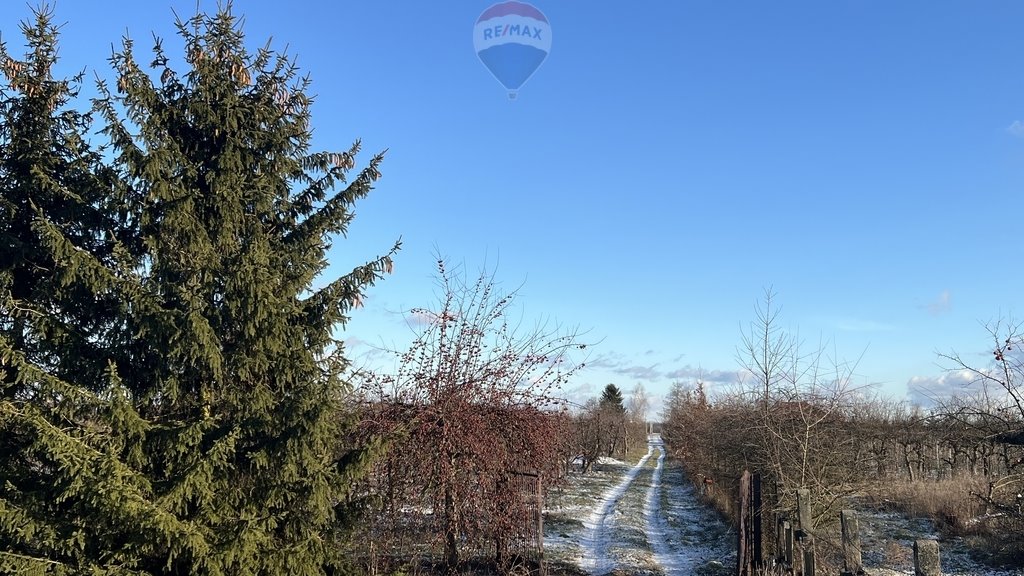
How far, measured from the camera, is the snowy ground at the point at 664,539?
11375 millimetres

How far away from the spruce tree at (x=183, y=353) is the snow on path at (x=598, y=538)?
593 cm

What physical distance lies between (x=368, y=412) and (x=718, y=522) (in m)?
12.4

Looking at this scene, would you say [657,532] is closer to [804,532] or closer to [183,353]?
[804,532]

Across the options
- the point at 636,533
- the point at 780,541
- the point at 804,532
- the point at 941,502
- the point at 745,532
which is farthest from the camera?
the point at 941,502

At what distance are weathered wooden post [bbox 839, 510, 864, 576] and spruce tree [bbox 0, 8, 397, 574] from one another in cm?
478

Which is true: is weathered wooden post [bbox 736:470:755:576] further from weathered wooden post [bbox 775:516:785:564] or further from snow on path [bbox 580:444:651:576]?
snow on path [bbox 580:444:651:576]

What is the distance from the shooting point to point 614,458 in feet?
Result: 155

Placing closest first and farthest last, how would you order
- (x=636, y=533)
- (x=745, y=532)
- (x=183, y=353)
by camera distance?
(x=183, y=353) < (x=745, y=532) < (x=636, y=533)

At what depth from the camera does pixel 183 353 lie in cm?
611

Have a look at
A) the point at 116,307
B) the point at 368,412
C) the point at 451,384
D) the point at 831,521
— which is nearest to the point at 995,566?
the point at 831,521

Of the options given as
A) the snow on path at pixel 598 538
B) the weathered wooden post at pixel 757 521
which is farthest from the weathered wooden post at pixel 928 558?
the snow on path at pixel 598 538

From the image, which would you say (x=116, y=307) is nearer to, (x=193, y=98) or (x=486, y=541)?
(x=193, y=98)

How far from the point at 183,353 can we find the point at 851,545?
259 inches

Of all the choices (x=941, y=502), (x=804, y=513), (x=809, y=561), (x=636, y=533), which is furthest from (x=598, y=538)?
(x=941, y=502)
